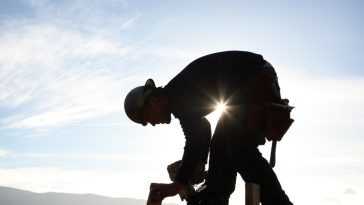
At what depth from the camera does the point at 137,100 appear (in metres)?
5.06

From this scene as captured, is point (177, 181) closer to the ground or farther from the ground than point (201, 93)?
closer to the ground

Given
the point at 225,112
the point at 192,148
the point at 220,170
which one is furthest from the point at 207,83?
the point at 220,170

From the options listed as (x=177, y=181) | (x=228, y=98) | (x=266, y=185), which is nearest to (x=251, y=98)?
(x=228, y=98)

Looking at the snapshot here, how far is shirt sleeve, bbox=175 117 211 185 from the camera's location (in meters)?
4.40

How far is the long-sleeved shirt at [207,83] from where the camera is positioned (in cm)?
470

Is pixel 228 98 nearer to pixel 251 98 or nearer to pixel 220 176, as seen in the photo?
pixel 251 98

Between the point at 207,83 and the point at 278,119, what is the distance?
38.8 inches

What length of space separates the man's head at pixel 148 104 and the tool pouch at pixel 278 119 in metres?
1.26

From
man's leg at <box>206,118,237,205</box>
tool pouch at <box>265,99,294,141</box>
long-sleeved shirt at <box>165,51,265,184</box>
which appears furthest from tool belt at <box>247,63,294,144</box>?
man's leg at <box>206,118,237,205</box>

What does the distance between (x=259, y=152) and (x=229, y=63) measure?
1190mm

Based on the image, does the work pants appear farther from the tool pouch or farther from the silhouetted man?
the tool pouch

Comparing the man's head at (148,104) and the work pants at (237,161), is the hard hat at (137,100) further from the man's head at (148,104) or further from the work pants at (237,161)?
the work pants at (237,161)

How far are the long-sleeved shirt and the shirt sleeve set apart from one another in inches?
2.4

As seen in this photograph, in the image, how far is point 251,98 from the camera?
4.76 meters
